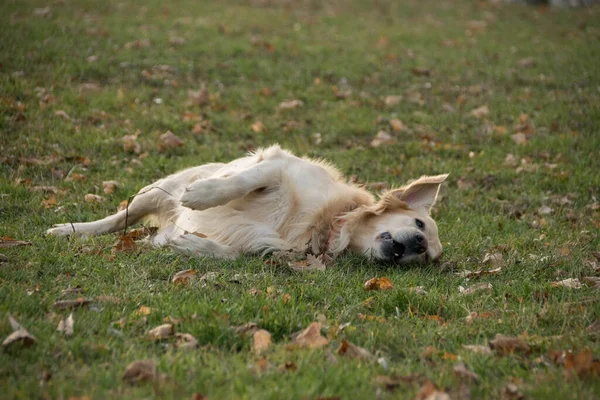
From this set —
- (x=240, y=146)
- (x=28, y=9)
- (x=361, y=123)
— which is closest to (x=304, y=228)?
(x=240, y=146)

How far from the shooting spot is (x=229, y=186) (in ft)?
18.0

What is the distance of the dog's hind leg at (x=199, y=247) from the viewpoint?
211 inches

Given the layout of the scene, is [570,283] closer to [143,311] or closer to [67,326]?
[143,311]

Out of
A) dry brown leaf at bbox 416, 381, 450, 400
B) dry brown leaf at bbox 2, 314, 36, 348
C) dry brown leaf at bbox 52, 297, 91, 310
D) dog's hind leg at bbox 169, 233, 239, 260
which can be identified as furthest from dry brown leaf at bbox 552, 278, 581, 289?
dry brown leaf at bbox 2, 314, 36, 348

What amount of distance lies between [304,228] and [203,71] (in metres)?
6.65

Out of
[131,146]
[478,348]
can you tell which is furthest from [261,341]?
[131,146]

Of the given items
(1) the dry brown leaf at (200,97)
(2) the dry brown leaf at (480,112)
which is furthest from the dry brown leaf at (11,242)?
(2) the dry brown leaf at (480,112)

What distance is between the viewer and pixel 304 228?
18.5 ft

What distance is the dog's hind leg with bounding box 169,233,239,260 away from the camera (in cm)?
535

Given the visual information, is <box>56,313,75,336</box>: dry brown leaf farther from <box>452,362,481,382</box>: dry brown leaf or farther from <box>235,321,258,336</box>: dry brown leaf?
<box>452,362,481,382</box>: dry brown leaf

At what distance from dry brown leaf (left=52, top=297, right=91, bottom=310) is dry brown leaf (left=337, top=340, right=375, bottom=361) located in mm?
1536

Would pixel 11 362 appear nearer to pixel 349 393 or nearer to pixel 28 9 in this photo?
pixel 349 393

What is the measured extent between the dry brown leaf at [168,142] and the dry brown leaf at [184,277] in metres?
3.94

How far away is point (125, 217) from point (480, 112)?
6.54 m
